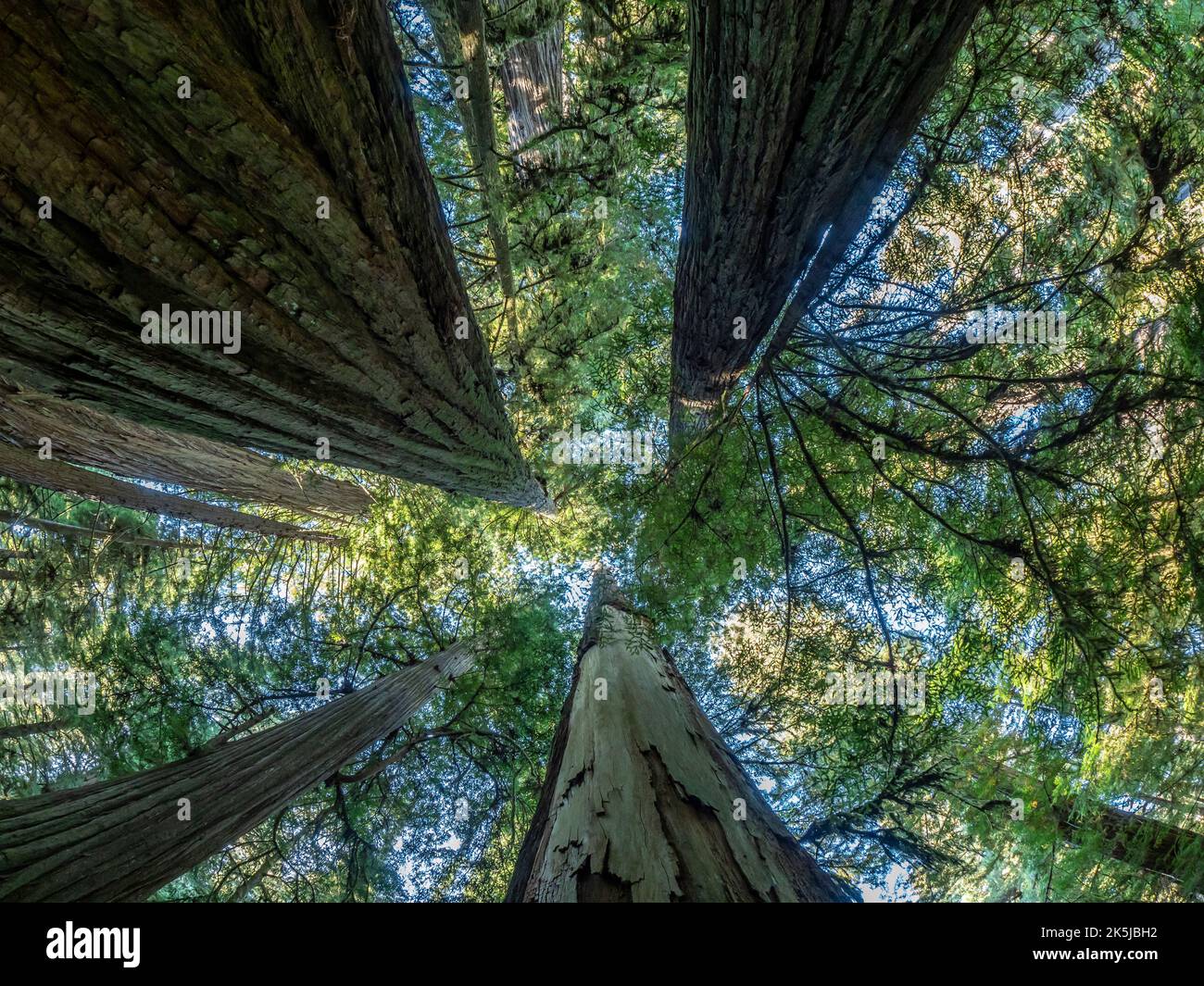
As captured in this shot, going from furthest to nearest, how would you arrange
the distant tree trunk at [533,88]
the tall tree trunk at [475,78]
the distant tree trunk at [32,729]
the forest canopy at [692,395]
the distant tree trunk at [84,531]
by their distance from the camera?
the distant tree trunk at [32,729]
the distant tree trunk at [533,88]
the distant tree trunk at [84,531]
the tall tree trunk at [475,78]
the forest canopy at [692,395]

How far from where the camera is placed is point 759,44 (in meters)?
1.62

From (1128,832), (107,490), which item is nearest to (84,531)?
(107,490)

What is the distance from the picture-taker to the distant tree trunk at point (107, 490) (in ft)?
11.9

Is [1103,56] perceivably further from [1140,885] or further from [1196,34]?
[1140,885]

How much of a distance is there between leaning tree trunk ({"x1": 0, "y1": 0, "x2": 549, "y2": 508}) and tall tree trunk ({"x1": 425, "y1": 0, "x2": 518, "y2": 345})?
146 centimetres

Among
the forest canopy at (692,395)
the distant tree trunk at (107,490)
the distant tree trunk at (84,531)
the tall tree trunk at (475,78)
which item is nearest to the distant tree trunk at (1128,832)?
the forest canopy at (692,395)

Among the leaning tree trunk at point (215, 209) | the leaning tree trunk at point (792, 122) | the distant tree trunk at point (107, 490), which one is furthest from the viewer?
the distant tree trunk at point (107, 490)

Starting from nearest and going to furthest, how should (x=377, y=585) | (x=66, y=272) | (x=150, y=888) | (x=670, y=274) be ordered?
(x=66, y=272), (x=150, y=888), (x=670, y=274), (x=377, y=585)

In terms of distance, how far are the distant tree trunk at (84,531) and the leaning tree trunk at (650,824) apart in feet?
16.1

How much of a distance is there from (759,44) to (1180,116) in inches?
70.2

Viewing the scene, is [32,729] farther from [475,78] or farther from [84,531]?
[475,78]

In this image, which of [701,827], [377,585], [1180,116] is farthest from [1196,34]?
[377,585]

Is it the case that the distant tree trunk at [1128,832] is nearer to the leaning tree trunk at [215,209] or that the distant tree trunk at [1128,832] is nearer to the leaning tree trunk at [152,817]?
the leaning tree trunk at [215,209]

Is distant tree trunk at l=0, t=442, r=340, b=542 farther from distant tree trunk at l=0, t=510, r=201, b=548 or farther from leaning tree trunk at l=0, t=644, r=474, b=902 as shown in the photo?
leaning tree trunk at l=0, t=644, r=474, b=902
